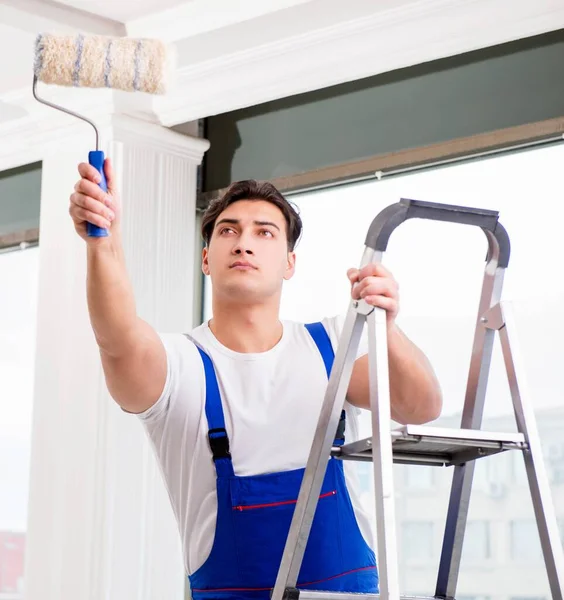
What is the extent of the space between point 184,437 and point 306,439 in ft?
0.77

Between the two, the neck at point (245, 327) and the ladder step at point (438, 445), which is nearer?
the ladder step at point (438, 445)

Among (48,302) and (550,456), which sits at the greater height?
(48,302)

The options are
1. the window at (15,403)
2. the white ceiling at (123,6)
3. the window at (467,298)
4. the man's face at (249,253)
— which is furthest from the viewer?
the window at (15,403)

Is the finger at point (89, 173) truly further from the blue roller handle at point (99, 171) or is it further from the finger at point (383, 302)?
the finger at point (383, 302)

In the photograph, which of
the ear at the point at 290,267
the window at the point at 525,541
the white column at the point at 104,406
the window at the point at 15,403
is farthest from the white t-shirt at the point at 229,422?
the window at the point at 15,403

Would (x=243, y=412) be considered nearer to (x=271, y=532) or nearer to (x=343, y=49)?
(x=271, y=532)

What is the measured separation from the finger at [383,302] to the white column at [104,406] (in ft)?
6.89

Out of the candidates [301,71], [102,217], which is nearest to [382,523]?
[102,217]

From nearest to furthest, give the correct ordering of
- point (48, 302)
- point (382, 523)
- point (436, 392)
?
point (382, 523) → point (436, 392) → point (48, 302)

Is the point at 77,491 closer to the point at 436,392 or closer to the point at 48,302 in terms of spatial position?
the point at 48,302

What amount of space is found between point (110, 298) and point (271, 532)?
A: 1.76 feet

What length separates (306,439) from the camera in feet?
6.56

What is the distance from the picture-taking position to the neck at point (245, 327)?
210 cm

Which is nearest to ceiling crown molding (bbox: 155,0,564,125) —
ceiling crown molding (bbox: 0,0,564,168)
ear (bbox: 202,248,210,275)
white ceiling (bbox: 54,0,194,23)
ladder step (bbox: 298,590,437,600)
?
ceiling crown molding (bbox: 0,0,564,168)
